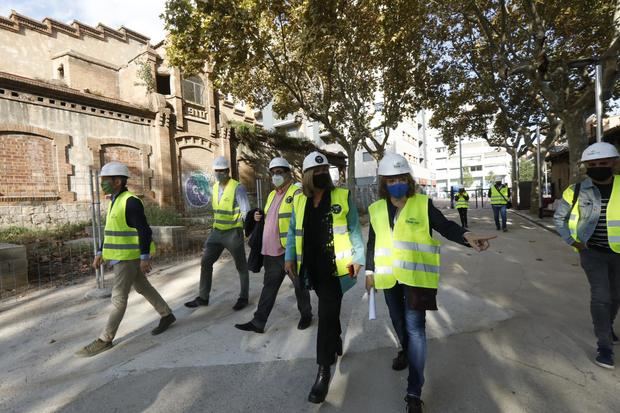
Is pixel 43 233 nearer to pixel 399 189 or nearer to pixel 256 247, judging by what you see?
pixel 256 247

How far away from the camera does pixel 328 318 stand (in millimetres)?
2693

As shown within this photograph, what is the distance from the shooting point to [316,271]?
2775 millimetres

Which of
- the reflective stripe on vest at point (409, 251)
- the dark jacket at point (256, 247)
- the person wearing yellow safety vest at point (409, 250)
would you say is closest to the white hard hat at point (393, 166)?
the person wearing yellow safety vest at point (409, 250)

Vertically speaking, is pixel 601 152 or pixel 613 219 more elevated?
pixel 601 152

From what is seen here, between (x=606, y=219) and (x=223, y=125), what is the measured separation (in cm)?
1560

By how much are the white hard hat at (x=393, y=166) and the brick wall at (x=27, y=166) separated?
11552 mm

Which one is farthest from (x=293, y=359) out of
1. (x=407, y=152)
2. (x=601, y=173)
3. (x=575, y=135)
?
(x=407, y=152)

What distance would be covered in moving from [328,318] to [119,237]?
226cm

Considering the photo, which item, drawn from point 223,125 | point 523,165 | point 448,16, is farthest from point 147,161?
point 523,165

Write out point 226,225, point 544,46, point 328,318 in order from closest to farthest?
1. point 328,318
2. point 226,225
3. point 544,46

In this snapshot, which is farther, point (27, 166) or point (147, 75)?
point (147, 75)

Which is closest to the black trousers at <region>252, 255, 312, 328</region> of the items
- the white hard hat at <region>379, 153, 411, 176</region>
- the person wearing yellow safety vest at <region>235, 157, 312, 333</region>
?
the person wearing yellow safety vest at <region>235, 157, 312, 333</region>

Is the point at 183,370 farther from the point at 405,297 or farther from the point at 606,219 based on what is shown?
the point at 606,219

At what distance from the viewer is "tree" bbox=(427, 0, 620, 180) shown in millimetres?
8680
